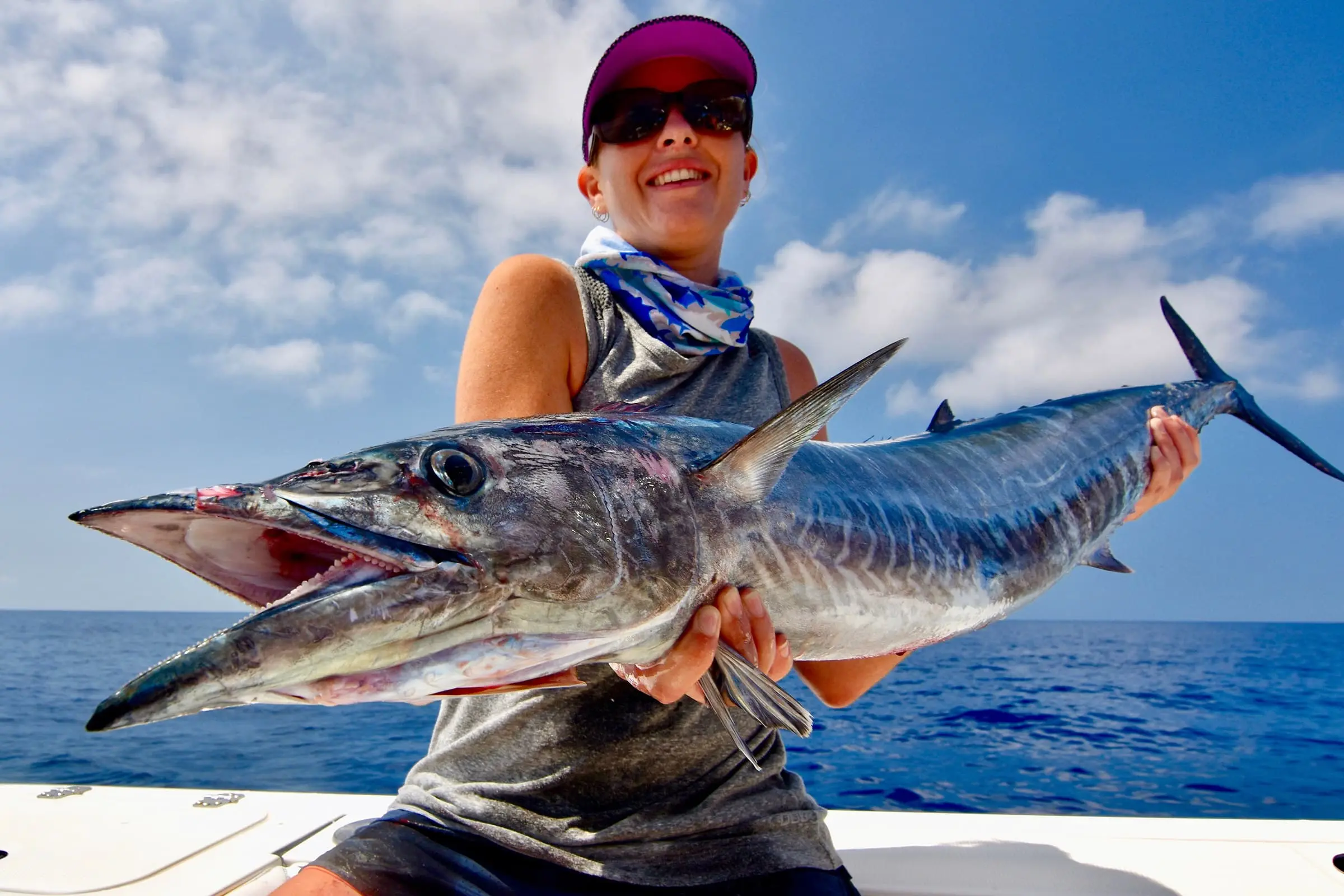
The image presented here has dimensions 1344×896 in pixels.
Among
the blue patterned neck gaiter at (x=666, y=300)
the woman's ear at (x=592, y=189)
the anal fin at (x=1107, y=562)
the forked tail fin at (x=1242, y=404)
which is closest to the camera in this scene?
the blue patterned neck gaiter at (x=666, y=300)

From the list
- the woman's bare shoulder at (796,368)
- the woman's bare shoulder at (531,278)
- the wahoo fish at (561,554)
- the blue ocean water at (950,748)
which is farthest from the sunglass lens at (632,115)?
the blue ocean water at (950,748)

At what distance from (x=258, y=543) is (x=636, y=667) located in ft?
2.15

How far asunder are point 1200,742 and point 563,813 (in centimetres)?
1265

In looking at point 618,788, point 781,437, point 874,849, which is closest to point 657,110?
point 781,437

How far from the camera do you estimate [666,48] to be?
2.32 m

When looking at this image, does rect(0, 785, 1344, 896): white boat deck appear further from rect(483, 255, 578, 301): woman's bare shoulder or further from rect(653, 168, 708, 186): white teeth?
rect(653, 168, 708, 186): white teeth

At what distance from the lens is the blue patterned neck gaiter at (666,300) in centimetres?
218

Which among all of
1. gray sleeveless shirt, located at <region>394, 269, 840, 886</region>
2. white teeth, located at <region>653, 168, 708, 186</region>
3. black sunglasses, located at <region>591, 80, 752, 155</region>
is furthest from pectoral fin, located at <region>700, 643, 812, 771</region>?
black sunglasses, located at <region>591, 80, 752, 155</region>

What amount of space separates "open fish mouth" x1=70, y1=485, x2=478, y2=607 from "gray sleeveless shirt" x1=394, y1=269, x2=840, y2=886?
848mm

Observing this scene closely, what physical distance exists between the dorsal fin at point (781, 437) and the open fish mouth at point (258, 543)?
546 millimetres

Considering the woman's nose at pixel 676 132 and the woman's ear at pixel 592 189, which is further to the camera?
the woman's ear at pixel 592 189

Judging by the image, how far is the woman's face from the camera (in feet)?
7.62

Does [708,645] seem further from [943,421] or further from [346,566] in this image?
[943,421]

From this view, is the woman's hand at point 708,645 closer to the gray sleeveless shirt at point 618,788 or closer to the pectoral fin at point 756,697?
the pectoral fin at point 756,697
